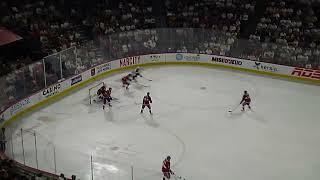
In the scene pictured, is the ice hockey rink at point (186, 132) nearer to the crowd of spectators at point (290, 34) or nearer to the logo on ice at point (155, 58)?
the crowd of spectators at point (290, 34)

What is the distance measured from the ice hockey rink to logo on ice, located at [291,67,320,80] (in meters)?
0.65

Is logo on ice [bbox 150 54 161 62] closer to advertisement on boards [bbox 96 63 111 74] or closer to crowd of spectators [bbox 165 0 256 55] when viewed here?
crowd of spectators [bbox 165 0 256 55]

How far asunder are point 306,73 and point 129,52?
8.63 meters

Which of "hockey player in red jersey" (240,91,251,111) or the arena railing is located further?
"hockey player in red jersey" (240,91,251,111)

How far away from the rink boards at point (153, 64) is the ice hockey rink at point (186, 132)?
0.41m

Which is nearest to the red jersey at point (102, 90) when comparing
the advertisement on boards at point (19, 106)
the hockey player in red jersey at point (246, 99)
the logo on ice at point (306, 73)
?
the advertisement on boards at point (19, 106)

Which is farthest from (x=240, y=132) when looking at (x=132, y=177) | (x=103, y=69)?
(x=103, y=69)

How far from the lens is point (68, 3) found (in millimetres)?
29266

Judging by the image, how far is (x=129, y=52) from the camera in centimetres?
2730

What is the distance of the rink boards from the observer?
21625 mm

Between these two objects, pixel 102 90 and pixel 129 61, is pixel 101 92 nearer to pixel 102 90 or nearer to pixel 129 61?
pixel 102 90

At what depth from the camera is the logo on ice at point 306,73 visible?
25.5 m

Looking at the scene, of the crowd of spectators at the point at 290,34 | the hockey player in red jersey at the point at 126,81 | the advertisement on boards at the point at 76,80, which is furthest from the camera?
the crowd of spectators at the point at 290,34

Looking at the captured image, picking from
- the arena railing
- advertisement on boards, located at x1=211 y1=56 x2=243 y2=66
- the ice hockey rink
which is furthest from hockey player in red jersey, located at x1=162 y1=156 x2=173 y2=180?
advertisement on boards, located at x1=211 y1=56 x2=243 y2=66
